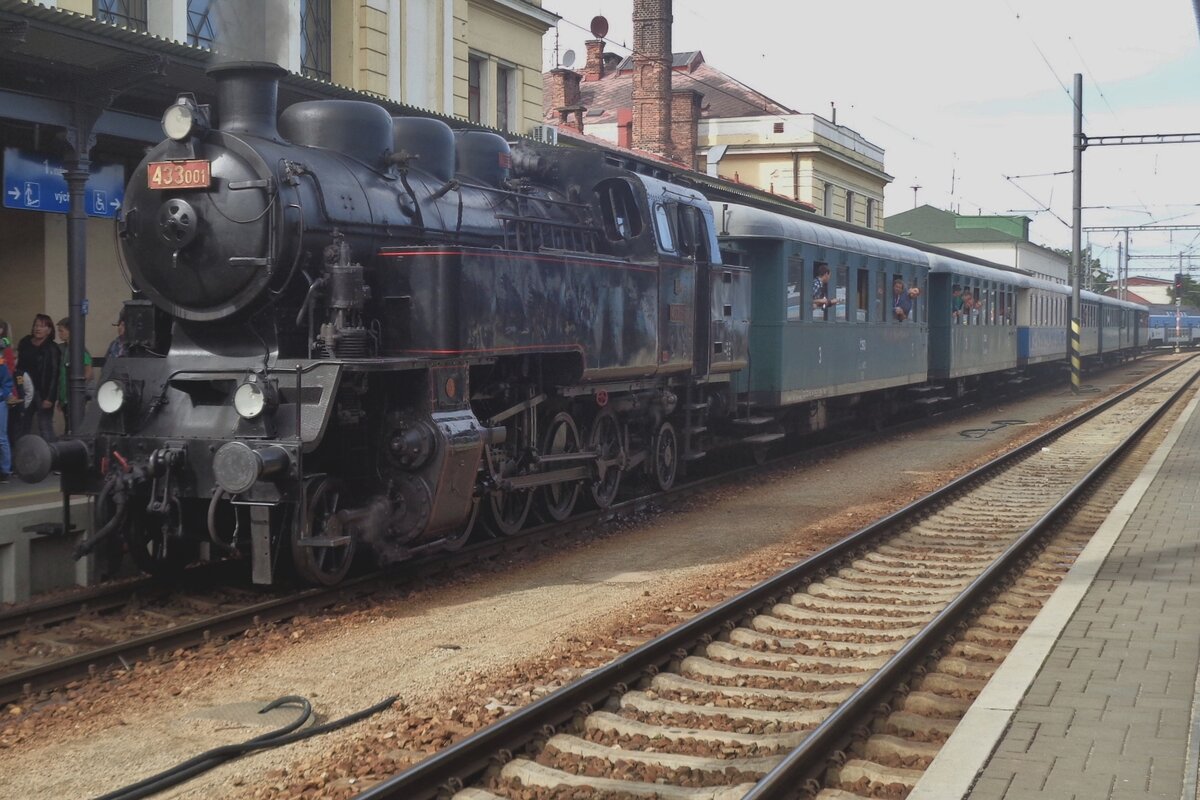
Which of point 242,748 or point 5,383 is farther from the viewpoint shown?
point 5,383

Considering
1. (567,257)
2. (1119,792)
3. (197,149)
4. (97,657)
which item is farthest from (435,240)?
(1119,792)

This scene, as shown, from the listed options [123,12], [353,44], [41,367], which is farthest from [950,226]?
[41,367]

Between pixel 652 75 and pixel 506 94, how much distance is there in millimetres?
13032

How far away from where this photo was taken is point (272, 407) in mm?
7324

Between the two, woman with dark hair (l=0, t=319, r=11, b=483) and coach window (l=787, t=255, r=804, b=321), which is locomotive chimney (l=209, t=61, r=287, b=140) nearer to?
woman with dark hair (l=0, t=319, r=11, b=483)

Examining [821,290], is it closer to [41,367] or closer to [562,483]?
[562,483]

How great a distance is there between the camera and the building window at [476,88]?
21594 mm

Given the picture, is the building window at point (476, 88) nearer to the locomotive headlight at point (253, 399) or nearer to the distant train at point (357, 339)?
the distant train at point (357, 339)

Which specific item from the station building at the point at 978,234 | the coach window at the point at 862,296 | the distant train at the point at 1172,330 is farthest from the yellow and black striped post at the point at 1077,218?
the distant train at the point at 1172,330

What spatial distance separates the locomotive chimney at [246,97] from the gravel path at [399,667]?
318 cm

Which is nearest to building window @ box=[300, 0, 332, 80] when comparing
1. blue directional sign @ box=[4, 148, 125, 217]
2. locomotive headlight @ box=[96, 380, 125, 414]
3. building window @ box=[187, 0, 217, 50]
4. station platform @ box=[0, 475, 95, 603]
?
building window @ box=[187, 0, 217, 50]

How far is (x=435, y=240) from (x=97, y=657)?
380 cm

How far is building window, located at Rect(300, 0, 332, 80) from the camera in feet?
58.2

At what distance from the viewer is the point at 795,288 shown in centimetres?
1542
